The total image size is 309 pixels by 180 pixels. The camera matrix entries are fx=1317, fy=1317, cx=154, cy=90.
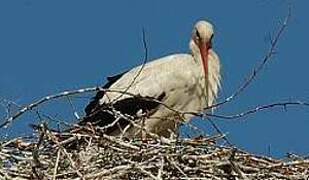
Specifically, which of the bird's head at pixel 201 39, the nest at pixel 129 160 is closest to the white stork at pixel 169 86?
the bird's head at pixel 201 39

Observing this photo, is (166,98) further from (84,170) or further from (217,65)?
(84,170)

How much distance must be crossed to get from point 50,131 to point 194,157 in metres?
0.64

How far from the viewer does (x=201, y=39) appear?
878 cm

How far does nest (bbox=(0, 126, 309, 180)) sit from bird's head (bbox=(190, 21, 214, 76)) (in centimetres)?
269

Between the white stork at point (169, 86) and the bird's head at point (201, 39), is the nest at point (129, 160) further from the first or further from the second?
the bird's head at point (201, 39)

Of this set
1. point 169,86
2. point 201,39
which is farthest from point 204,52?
point 169,86

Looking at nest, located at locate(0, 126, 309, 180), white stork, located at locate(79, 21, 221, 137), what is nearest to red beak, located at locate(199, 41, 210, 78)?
white stork, located at locate(79, 21, 221, 137)

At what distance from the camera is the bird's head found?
8.72 m

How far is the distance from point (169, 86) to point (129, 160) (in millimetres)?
2626

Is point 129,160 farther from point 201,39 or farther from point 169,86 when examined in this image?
point 201,39

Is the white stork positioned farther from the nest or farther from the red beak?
the nest

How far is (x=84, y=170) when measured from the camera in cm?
561

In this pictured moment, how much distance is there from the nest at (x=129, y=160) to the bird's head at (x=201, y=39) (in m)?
2.69

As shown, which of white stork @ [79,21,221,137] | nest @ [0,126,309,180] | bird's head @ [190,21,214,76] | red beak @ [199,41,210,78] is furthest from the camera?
bird's head @ [190,21,214,76]
